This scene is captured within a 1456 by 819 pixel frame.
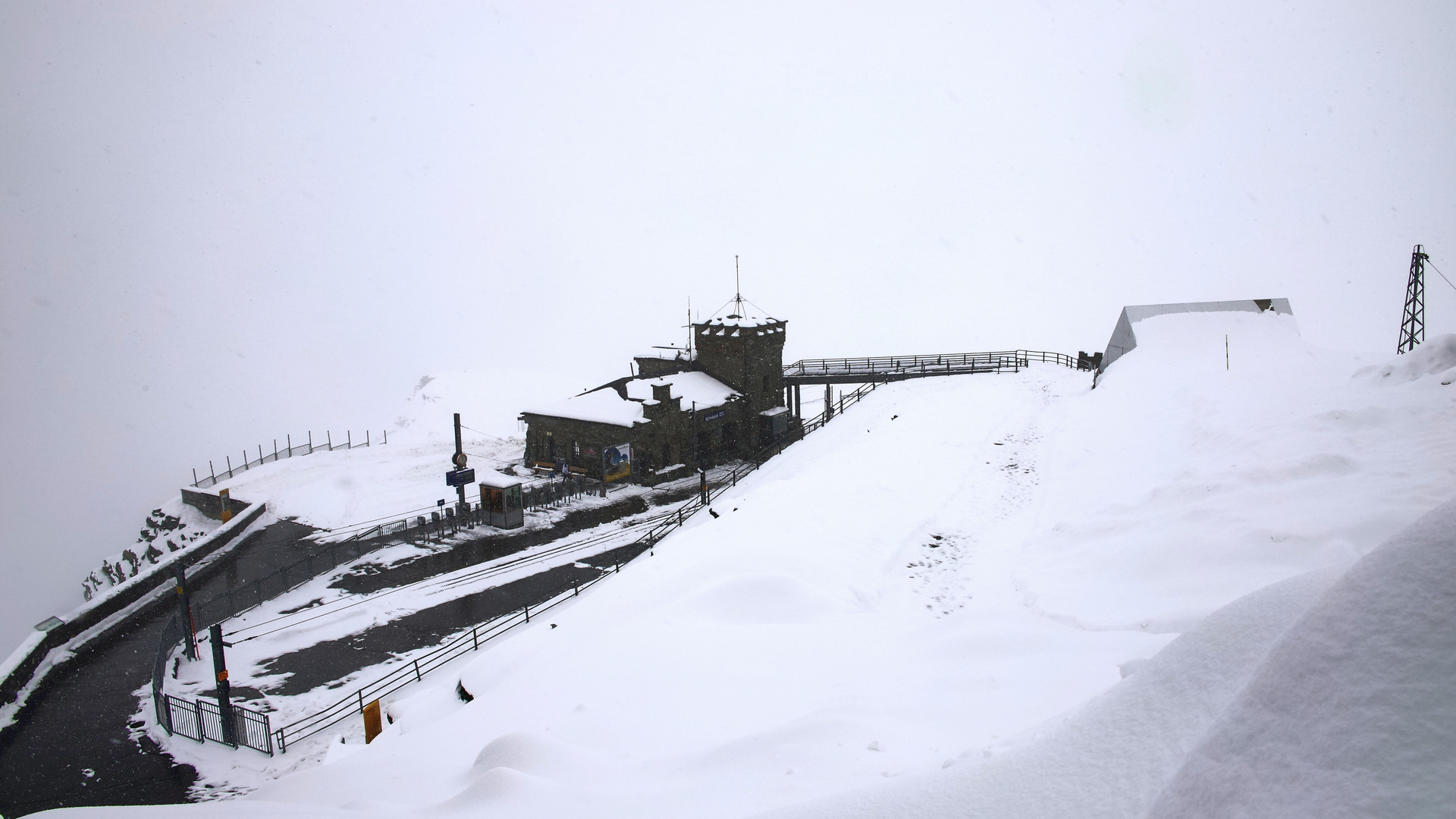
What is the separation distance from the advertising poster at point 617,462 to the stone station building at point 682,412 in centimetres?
29

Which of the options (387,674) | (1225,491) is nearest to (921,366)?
(1225,491)

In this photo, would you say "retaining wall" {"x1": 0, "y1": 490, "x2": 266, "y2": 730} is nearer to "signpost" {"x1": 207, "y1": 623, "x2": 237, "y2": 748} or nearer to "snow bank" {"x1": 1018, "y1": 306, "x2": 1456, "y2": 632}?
"signpost" {"x1": 207, "y1": 623, "x2": 237, "y2": 748}

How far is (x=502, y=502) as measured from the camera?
28.3m

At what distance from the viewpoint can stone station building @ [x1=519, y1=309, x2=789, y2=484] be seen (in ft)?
115

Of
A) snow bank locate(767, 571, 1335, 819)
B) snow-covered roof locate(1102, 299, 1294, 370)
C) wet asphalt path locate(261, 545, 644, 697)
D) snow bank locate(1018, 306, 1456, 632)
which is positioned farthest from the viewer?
snow-covered roof locate(1102, 299, 1294, 370)

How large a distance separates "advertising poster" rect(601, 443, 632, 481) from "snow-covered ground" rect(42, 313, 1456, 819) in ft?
36.5

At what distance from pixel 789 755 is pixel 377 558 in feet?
70.1

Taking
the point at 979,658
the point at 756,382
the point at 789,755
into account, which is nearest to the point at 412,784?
the point at 789,755

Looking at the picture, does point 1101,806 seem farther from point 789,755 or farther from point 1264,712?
point 789,755

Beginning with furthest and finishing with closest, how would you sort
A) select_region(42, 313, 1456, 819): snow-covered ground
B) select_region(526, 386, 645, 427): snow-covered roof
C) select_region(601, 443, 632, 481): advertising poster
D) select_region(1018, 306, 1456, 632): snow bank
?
1. select_region(526, 386, 645, 427): snow-covered roof
2. select_region(601, 443, 632, 481): advertising poster
3. select_region(1018, 306, 1456, 632): snow bank
4. select_region(42, 313, 1456, 819): snow-covered ground

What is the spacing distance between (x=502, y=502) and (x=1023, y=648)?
2155 cm

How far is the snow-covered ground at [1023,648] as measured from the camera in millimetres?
3004

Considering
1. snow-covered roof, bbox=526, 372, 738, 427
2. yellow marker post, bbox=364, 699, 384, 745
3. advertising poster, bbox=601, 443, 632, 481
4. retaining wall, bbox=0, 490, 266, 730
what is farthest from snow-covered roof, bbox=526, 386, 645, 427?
yellow marker post, bbox=364, 699, 384, 745

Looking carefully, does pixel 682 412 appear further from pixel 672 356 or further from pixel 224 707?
pixel 224 707
